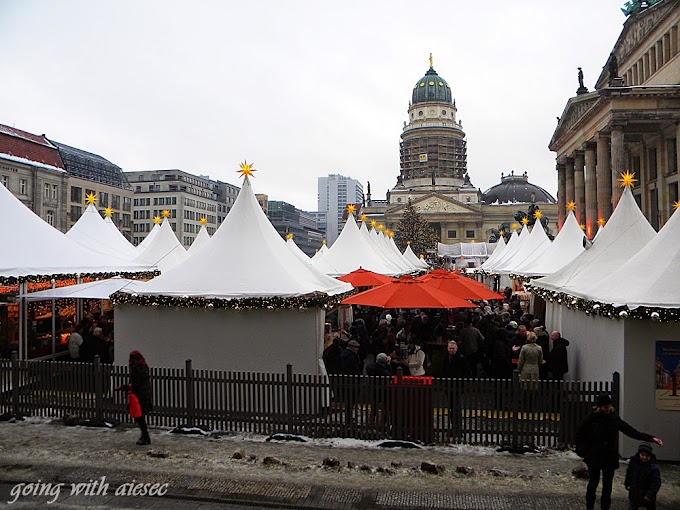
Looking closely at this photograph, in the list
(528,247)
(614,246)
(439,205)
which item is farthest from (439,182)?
(614,246)

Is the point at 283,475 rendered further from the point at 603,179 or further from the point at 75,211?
the point at 75,211

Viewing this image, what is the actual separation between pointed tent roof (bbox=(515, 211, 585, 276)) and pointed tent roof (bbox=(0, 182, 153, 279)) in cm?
1407

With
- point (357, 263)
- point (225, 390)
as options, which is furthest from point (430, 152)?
point (225, 390)

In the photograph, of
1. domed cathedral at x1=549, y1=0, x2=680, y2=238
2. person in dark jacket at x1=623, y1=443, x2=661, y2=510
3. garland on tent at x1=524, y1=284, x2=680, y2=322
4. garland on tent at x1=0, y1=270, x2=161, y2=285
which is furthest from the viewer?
domed cathedral at x1=549, y1=0, x2=680, y2=238

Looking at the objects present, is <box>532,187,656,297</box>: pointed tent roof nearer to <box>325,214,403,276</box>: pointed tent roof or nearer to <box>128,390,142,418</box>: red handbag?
<box>128,390,142,418</box>: red handbag

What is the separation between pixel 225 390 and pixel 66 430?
2777mm

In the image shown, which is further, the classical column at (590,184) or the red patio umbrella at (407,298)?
the classical column at (590,184)

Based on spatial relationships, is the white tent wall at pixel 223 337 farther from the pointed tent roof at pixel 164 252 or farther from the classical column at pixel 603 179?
the classical column at pixel 603 179

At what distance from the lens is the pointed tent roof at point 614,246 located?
1141cm

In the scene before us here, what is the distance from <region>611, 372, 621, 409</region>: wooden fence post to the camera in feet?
26.2

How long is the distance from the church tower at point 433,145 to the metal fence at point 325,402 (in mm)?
103453

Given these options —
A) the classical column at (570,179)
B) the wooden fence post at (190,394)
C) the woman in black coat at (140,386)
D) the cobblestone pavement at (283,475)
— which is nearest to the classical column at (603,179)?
the classical column at (570,179)

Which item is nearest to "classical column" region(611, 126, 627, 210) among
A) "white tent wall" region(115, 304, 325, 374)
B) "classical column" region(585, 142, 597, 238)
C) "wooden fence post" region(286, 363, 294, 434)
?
"classical column" region(585, 142, 597, 238)

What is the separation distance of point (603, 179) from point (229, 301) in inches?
1425
